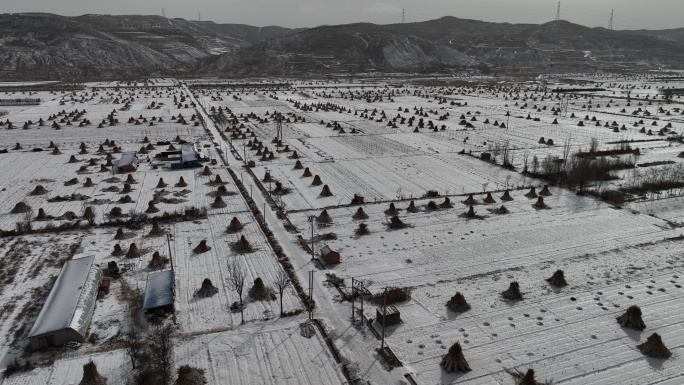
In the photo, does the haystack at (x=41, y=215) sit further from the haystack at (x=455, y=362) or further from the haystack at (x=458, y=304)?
the haystack at (x=455, y=362)

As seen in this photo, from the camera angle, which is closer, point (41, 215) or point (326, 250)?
point (326, 250)

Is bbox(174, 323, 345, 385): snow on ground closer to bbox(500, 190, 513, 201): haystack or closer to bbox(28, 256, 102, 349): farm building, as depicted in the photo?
bbox(28, 256, 102, 349): farm building

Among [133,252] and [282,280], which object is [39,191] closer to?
[133,252]

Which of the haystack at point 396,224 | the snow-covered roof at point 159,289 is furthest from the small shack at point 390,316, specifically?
the haystack at point 396,224

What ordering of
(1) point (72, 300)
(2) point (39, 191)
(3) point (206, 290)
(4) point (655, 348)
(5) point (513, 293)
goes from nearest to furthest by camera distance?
(4) point (655, 348)
(1) point (72, 300)
(5) point (513, 293)
(3) point (206, 290)
(2) point (39, 191)

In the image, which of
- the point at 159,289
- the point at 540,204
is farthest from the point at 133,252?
the point at 540,204

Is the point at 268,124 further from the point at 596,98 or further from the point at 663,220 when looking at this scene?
the point at 596,98
